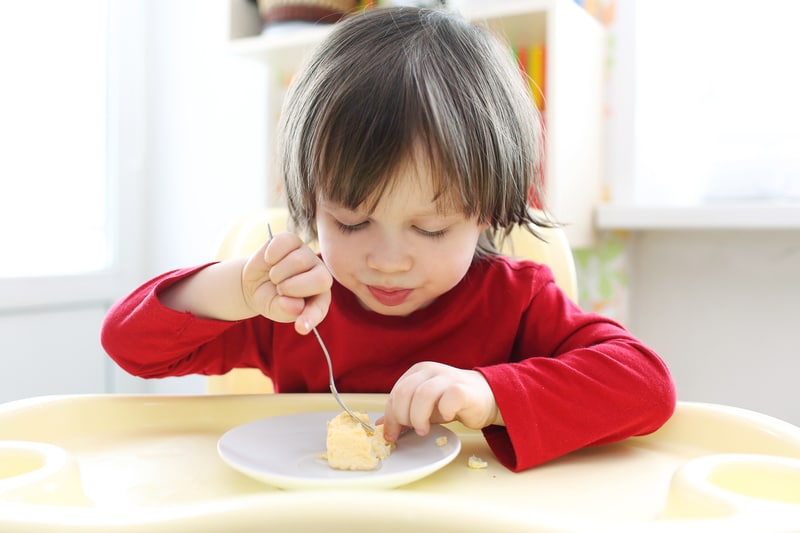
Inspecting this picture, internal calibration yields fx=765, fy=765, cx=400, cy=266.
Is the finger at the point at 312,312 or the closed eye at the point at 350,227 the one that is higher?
A: the closed eye at the point at 350,227

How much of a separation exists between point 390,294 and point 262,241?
0.33 meters

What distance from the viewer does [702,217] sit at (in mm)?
1245

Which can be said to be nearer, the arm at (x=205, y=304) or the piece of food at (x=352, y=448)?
Result: the piece of food at (x=352, y=448)

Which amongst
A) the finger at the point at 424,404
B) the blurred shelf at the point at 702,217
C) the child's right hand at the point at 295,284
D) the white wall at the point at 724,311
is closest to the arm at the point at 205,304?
the child's right hand at the point at 295,284

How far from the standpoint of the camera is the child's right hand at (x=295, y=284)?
2.01ft

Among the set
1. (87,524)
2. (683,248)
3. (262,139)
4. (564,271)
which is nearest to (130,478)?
(87,524)

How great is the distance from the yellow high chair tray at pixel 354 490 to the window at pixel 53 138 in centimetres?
106

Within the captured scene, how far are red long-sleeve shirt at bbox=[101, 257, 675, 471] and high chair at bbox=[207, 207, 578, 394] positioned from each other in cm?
9

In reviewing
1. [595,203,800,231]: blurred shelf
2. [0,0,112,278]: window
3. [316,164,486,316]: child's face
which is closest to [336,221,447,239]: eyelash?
[316,164,486,316]: child's face

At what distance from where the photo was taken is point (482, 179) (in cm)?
67

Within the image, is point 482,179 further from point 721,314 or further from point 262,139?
point 262,139

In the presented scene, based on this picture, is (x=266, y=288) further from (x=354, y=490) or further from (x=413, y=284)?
(x=354, y=490)

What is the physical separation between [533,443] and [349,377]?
29 cm

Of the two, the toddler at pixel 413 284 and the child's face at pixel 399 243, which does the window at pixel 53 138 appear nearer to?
the toddler at pixel 413 284
